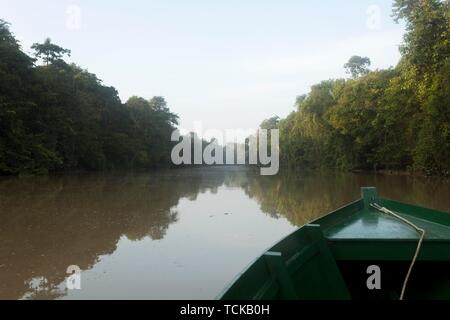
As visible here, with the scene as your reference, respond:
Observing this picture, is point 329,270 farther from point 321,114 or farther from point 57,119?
point 321,114

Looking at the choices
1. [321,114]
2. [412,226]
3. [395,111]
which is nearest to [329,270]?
[412,226]

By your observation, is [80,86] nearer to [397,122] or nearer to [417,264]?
[397,122]

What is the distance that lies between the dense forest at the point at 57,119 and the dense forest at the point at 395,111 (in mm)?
20608

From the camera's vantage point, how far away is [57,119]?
34688 mm

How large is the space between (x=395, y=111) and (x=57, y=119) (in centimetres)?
2525

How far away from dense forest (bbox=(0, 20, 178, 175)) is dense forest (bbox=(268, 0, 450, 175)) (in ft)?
67.6

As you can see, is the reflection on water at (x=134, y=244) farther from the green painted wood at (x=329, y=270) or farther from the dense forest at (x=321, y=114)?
the dense forest at (x=321, y=114)

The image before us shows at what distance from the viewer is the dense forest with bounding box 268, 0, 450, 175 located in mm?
18625

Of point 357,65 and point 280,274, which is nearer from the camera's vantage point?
point 280,274

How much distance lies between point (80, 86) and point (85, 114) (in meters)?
3.70

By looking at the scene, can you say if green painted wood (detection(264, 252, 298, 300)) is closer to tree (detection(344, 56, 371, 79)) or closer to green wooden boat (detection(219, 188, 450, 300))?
green wooden boat (detection(219, 188, 450, 300))

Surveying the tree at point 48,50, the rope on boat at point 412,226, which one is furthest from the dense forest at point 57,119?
the rope on boat at point 412,226

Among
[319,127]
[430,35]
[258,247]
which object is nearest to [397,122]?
[319,127]

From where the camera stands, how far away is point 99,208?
12.9 metres
